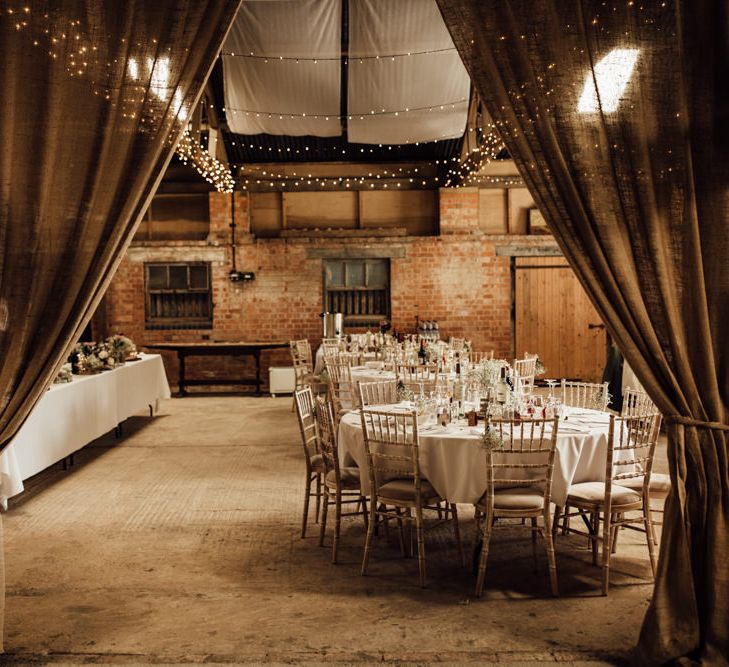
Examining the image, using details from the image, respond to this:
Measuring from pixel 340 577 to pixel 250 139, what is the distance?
9856 mm

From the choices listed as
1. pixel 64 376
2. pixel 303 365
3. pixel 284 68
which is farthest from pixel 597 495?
pixel 284 68

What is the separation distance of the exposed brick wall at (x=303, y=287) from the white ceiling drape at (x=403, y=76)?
7.84 ft

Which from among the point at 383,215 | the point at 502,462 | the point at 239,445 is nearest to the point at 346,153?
the point at 383,215

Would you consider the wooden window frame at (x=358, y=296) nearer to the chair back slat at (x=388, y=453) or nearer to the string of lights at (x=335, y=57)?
the string of lights at (x=335, y=57)

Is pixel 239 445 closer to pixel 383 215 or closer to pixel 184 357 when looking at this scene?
pixel 184 357

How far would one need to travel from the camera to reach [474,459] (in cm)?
412

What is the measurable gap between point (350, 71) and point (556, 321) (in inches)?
234

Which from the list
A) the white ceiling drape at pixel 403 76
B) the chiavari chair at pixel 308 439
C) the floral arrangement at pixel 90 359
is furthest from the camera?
the white ceiling drape at pixel 403 76

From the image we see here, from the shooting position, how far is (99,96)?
3.26m

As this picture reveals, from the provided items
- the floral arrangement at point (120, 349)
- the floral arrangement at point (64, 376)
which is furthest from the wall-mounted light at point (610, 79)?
the floral arrangement at point (120, 349)

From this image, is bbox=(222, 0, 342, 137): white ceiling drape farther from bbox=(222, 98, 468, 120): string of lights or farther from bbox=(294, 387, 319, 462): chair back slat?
bbox=(294, 387, 319, 462): chair back slat

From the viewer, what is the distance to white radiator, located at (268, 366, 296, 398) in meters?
11.7

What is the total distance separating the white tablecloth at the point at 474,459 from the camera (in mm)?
4121

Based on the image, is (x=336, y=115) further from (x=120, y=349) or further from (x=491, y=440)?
(x=491, y=440)
